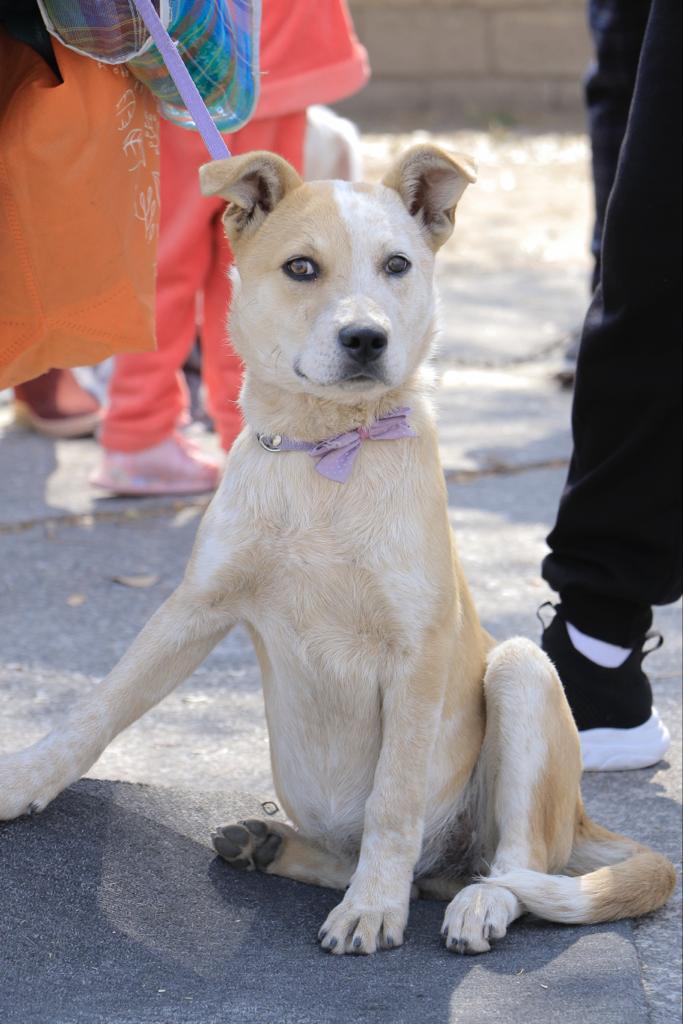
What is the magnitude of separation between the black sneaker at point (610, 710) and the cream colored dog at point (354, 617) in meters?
0.58

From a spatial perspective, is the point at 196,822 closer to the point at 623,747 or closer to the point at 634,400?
the point at 623,747

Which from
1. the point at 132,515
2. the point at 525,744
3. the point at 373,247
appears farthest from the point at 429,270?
the point at 132,515

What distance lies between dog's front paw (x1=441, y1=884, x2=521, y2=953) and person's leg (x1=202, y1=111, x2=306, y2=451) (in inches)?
100

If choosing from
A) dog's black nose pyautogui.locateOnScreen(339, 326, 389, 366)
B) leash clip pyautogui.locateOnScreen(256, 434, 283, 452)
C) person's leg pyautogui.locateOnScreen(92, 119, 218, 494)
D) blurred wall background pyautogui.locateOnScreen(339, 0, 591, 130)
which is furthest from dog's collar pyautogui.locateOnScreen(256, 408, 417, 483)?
blurred wall background pyautogui.locateOnScreen(339, 0, 591, 130)

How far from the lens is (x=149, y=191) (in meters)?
2.88

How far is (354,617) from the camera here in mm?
2594

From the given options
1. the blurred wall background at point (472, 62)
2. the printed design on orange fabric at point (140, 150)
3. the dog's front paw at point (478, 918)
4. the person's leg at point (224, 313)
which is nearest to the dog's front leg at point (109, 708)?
the dog's front paw at point (478, 918)

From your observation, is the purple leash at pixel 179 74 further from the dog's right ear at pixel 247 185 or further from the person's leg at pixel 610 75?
the person's leg at pixel 610 75

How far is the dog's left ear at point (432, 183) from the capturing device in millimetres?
2690

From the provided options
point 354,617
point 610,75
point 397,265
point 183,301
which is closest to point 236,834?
point 354,617

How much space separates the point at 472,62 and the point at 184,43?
11.8m

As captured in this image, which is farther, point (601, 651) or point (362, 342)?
point (601, 651)

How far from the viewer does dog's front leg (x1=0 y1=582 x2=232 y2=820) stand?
2.64 metres

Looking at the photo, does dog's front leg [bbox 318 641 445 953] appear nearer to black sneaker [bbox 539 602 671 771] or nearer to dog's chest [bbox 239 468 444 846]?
dog's chest [bbox 239 468 444 846]
